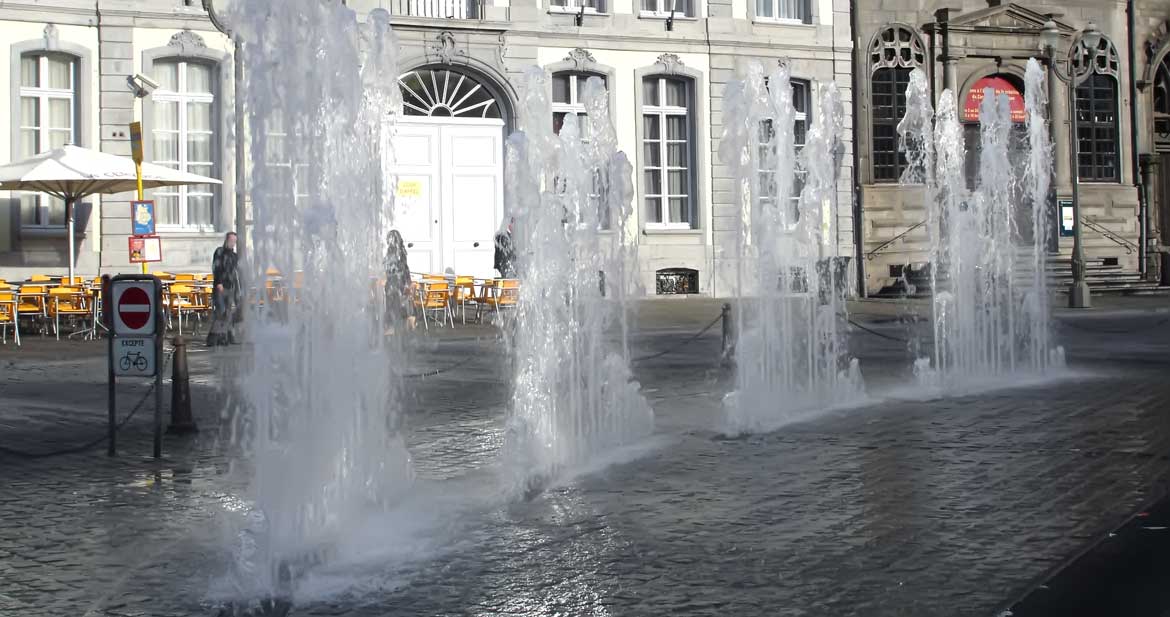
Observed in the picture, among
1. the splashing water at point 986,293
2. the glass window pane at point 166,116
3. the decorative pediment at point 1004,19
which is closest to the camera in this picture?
the splashing water at point 986,293

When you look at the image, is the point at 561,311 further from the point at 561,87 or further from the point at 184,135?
the point at 561,87

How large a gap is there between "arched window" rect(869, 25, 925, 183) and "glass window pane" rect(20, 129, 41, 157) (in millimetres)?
17029

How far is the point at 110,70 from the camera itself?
23328 mm

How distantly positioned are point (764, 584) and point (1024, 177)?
2972cm

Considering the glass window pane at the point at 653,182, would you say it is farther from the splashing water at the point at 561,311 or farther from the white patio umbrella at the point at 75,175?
the splashing water at the point at 561,311

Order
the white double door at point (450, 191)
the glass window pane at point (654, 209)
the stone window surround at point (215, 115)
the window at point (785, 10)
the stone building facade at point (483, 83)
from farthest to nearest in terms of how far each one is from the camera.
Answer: the window at point (785, 10), the glass window pane at point (654, 209), the white double door at point (450, 191), the stone window surround at point (215, 115), the stone building facade at point (483, 83)

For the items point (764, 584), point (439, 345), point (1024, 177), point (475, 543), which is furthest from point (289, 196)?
Answer: point (1024, 177)

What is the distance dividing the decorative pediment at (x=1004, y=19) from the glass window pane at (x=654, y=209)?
8.54 meters

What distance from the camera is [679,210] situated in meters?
28.6

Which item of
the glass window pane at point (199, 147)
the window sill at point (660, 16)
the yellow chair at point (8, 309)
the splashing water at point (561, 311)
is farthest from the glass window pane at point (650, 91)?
the splashing water at point (561, 311)

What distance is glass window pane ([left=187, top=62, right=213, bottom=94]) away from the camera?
24.2 meters

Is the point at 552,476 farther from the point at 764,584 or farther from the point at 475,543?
the point at 764,584

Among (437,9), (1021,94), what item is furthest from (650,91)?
(1021,94)

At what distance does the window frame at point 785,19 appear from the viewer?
2919 cm
